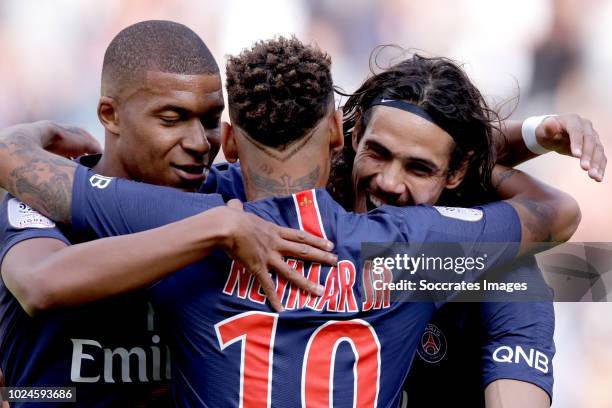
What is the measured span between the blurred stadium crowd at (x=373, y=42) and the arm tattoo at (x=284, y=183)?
11.8ft

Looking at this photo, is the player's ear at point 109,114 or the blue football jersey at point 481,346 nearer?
the blue football jersey at point 481,346

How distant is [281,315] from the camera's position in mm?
2170

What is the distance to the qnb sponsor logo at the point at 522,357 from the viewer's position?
2.54 metres

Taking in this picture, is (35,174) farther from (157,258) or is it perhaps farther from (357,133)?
(357,133)

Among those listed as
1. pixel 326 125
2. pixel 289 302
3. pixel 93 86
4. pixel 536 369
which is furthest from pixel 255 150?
pixel 93 86

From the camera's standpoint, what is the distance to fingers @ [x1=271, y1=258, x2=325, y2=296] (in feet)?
7.13

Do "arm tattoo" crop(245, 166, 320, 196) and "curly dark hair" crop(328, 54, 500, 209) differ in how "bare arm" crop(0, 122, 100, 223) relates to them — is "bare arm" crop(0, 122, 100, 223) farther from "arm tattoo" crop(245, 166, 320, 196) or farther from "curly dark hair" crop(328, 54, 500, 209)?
"curly dark hair" crop(328, 54, 500, 209)

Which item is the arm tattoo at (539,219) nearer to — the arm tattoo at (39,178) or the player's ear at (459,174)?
the player's ear at (459,174)

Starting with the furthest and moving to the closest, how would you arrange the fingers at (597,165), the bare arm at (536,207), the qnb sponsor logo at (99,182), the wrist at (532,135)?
the wrist at (532,135)
the bare arm at (536,207)
the fingers at (597,165)
the qnb sponsor logo at (99,182)

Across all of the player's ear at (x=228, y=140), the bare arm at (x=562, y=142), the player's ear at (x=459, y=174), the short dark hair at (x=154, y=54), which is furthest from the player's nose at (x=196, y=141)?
the bare arm at (x=562, y=142)

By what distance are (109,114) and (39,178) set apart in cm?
52

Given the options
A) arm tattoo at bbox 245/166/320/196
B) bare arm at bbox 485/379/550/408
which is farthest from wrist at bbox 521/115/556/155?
arm tattoo at bbox 245/166/320/196

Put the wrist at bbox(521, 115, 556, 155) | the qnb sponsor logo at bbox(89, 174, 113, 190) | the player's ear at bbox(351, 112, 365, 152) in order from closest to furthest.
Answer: the qnb sponsor logo at bbox(89, 174, 113, 190), the wrist at bbox(521, 115, 556, 155), the player's ear at bbox(351, 112, 365, 152)

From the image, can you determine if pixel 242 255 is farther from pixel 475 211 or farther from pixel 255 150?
pixel 475 211
